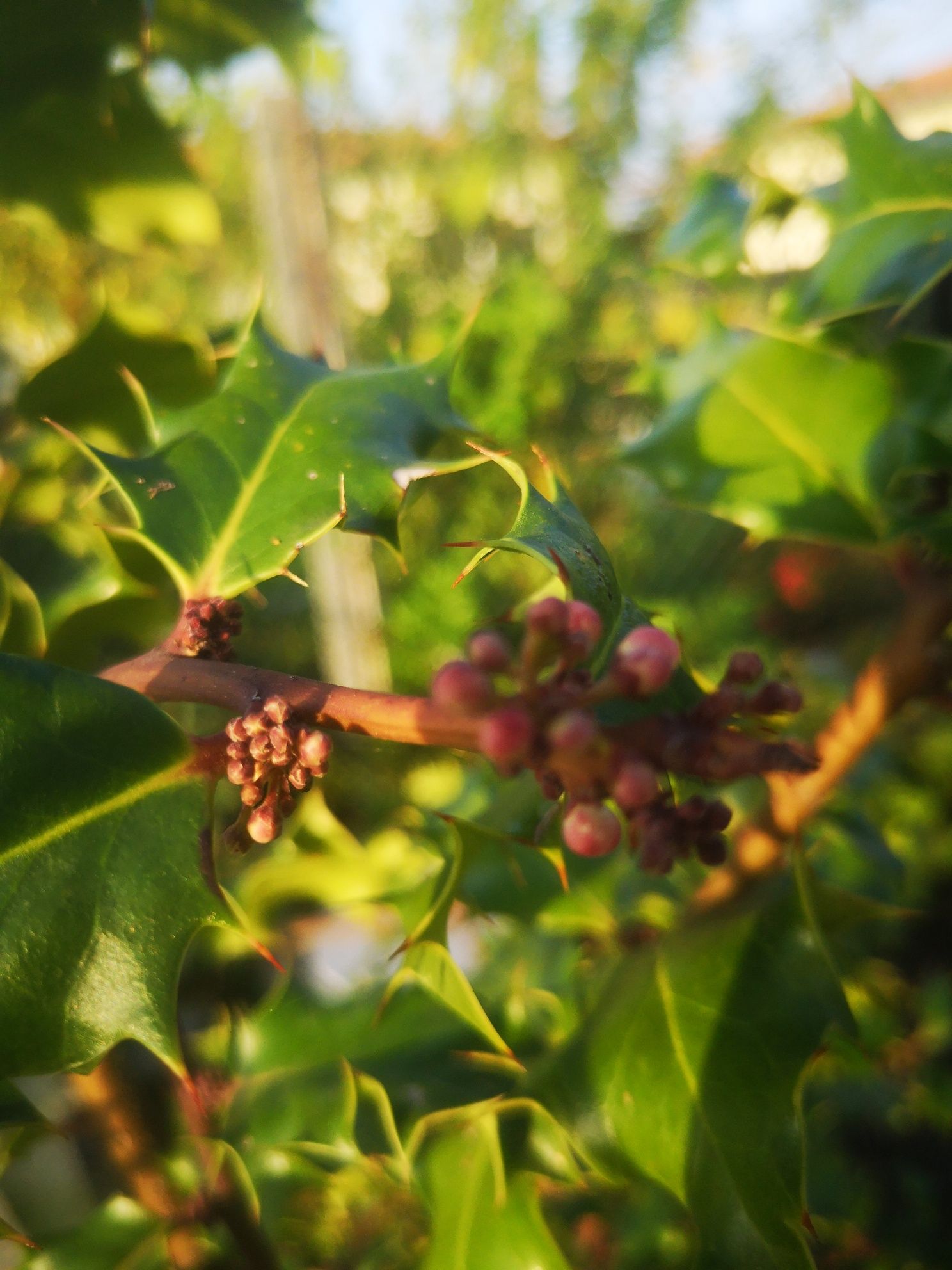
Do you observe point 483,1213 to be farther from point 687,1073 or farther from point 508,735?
point 508,735

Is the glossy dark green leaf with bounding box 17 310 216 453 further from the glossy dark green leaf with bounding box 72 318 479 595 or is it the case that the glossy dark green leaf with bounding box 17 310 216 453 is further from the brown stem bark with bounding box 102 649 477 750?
the brown stem bark with bounding box 102 649 477 750

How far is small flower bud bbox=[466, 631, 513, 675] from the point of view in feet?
0.87

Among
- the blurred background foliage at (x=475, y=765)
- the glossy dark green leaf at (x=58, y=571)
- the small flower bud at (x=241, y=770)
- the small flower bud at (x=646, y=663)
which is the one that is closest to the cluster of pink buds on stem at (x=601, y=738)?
the small flower bud at (x=646, y=663)

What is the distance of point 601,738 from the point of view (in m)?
0.24

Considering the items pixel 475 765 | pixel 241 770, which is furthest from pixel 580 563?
→ pixel 475 765

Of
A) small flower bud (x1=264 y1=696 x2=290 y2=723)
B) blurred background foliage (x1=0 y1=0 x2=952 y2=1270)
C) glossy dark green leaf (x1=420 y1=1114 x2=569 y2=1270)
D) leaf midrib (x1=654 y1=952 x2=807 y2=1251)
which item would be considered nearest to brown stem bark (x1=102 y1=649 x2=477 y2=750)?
small flower bud (x1=264 y1=696 x2=290 y2=723)

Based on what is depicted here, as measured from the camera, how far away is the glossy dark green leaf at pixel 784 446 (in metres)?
0.64

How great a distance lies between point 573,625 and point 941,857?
2.18 m

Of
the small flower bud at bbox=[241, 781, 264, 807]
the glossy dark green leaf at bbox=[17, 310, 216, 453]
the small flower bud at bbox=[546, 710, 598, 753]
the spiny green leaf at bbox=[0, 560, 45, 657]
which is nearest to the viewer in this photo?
the small flower bud at bbox=[546, 710, 598, 753]

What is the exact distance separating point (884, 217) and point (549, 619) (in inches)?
19.9

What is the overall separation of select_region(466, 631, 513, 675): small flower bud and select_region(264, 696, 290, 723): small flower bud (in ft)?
0.28

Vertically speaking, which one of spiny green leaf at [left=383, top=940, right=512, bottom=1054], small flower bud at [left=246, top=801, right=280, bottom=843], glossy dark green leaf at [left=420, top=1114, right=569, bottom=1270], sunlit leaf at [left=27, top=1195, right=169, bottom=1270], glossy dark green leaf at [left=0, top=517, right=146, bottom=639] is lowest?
sunlit leaf at [left=27, top=1195, right=169, bottom=1270]

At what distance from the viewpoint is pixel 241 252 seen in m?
5.41

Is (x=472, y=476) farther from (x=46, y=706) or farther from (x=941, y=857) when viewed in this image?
(x=46, y=706)
